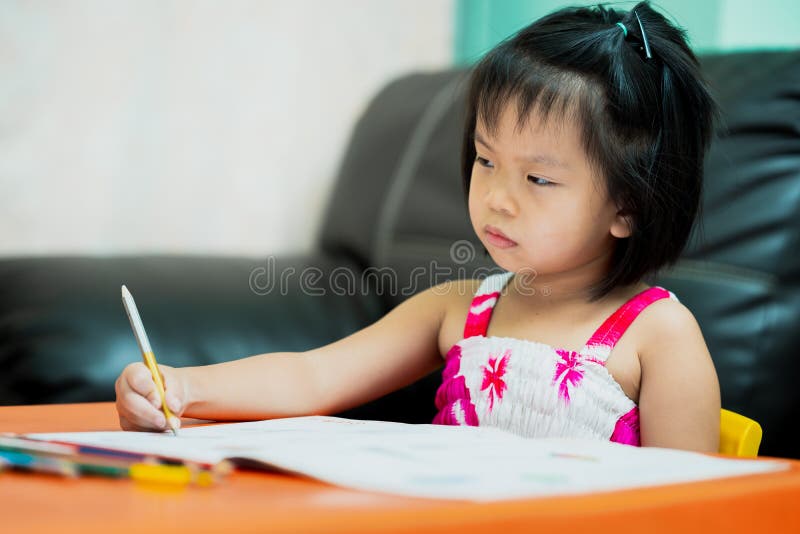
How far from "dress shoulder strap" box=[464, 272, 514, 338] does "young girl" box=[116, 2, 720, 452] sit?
33 millimetres

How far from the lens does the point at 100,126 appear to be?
187cm

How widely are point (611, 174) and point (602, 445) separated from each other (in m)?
0.36

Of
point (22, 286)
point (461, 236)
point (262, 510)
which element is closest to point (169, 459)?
point (262, 510)

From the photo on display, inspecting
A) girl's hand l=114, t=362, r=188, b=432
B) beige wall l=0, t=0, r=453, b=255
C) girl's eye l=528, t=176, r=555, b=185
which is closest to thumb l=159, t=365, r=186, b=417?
girl's hand l=114, t=362, r=188, b=432

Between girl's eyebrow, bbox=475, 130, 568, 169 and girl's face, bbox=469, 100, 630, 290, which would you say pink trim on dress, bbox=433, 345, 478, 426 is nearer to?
girl's face, bbox=469, 100, 630, 290

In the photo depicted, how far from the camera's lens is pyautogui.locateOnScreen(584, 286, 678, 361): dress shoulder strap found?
992mm

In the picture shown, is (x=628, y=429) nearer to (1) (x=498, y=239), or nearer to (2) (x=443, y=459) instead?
(1) (x=498, y=239)

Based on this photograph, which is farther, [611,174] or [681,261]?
[681,261]

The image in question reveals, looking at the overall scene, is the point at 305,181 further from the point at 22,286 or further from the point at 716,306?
the point at 716,306

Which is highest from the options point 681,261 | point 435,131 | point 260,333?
point 435,131

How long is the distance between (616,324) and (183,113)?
1207 mm

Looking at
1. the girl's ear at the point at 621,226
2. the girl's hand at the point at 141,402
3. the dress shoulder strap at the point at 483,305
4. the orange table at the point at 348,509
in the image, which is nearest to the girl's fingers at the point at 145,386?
the girl's hand at the point at 141,402

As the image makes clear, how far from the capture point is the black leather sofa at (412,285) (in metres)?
1.18

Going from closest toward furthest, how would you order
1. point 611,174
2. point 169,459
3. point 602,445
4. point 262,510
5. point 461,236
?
1. point 262,510
2. point 169,459
3. point 602,445
4. point 611,174
5. point 461,236
